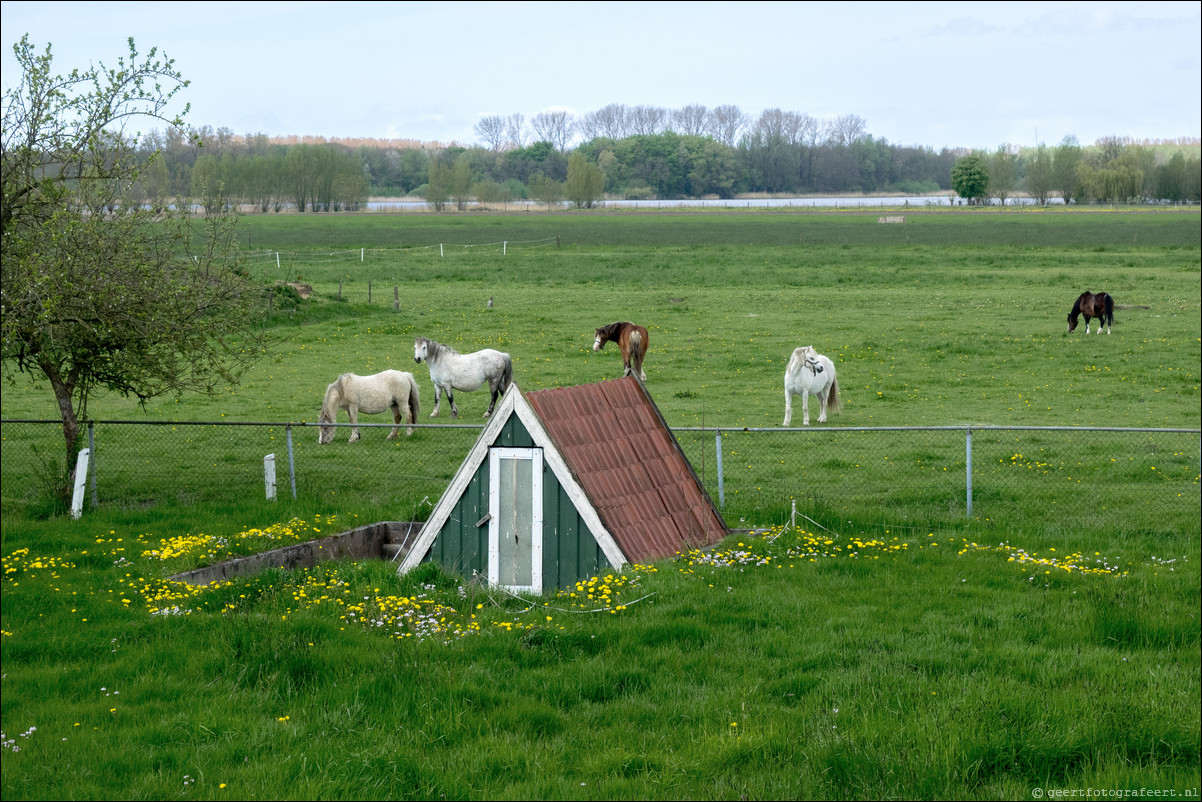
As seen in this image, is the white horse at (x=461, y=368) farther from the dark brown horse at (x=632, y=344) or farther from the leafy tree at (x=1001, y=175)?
the leafy tree at (x=1001, y=175)

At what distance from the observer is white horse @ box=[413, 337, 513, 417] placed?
23281 millimetres

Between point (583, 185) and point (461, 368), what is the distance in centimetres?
13175

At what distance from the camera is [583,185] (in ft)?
497

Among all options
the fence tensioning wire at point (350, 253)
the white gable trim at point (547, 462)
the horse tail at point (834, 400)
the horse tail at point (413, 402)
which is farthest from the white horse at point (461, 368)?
the fence tensioning wire at point (350, 253)

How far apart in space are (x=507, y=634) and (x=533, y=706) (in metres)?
1.56

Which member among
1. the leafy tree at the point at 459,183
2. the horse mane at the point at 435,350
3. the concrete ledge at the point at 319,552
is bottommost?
the concrete ledge at the point at 319,552

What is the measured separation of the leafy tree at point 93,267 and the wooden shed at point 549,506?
6.10m

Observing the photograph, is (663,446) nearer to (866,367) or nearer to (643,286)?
(866,367)

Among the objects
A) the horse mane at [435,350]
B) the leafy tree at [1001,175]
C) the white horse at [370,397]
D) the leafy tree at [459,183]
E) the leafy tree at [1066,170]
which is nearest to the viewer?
the white horse at [370,397]

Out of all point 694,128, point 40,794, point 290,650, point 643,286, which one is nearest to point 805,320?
point 643,286

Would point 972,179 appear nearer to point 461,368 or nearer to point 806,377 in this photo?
point 806,377

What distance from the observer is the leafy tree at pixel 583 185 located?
151 meters

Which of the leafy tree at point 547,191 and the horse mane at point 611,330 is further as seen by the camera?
the leafy tree at point 547,191

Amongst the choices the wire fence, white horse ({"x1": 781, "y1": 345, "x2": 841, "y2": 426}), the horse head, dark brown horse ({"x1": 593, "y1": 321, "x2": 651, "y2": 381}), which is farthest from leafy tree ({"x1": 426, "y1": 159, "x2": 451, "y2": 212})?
the horse head
